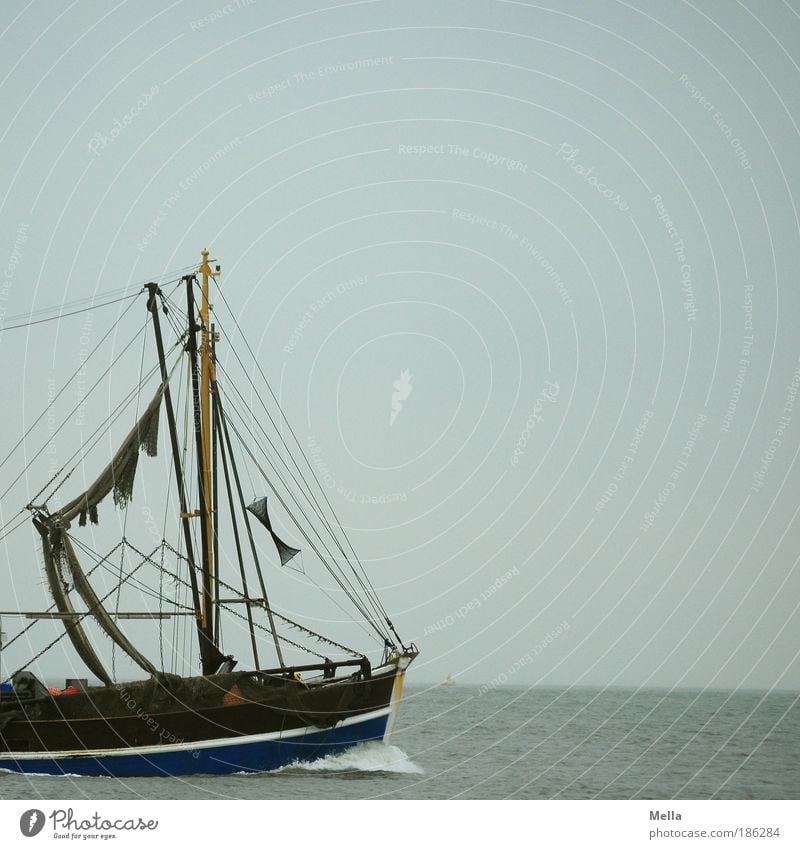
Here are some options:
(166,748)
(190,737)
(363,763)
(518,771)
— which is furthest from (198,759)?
(518,771)

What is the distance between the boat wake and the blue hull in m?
0.16

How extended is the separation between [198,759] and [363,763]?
3557 mm

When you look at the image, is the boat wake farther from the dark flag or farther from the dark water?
the dark flag

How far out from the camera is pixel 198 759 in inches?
853

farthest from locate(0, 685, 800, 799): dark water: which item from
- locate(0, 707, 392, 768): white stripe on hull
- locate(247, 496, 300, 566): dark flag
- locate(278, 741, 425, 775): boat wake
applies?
locate(247, 496, 300, 566): dark flag

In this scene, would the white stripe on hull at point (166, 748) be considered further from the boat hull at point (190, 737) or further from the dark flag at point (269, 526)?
the dark flag at point (269, 526)

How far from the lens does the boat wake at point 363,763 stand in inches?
885

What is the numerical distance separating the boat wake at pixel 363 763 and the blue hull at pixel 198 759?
156mm

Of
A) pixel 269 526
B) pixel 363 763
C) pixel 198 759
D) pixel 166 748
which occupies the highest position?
pixel 269 526

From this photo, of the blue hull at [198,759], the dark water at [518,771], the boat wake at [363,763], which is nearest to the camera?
the dark water at [518,771]

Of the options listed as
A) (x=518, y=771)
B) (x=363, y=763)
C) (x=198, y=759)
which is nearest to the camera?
(x=198, y=759)

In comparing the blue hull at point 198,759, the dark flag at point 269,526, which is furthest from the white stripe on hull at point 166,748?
the dark flag at point 269,526

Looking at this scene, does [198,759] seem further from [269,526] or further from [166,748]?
[269,526]
